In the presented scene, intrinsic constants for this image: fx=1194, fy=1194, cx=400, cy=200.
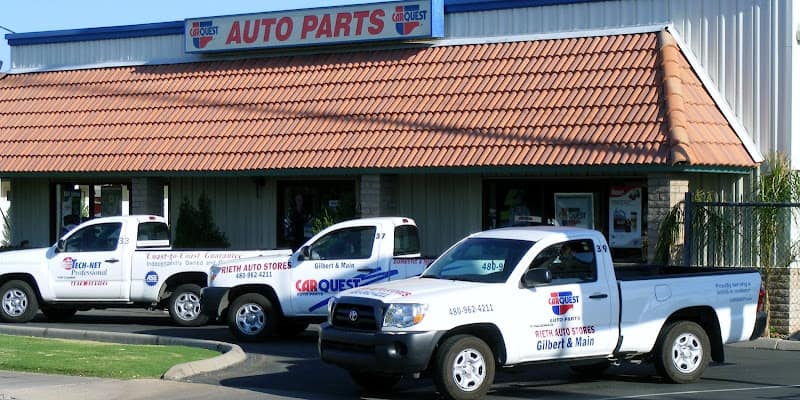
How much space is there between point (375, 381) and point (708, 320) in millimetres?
3978

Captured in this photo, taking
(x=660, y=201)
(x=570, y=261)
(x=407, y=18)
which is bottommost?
(x=570, y=261)

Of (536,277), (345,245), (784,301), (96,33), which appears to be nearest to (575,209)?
(784,301)

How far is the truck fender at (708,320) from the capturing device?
44.6 ft

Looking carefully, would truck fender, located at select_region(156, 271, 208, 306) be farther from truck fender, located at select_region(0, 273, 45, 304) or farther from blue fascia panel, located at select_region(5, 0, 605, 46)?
blue fascia panel, located at select_region(5, 0, 605, 46)

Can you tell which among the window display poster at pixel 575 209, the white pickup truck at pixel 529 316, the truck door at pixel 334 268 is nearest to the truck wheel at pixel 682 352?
the white pickup truck at pixel 529 316

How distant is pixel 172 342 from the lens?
16.4 meters

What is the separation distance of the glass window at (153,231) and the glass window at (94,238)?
16.1 inches

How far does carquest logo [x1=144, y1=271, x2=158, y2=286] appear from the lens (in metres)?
19.8

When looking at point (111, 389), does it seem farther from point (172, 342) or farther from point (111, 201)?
point (111, 201)

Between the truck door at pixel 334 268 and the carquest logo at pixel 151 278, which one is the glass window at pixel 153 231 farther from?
the truck door at pixel 334 268

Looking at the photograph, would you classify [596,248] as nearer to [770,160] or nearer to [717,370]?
[717,370]

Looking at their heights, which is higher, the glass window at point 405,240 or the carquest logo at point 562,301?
the glass window at point 405,240

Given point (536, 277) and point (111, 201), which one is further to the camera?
point (111, 201)

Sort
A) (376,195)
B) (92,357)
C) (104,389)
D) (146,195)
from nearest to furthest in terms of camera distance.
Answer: (104,389) → (92,357) → (376,195) → (146,195)
